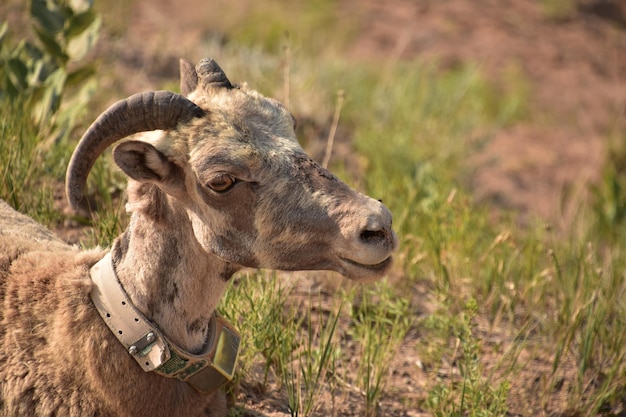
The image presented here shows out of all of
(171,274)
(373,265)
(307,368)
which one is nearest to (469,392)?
(307,368)

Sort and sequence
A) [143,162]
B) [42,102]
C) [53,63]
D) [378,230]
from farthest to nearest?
[53,63]
[42,102]
[143,162]
[378,230]

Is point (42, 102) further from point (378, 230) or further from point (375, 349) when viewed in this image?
point (378, 230)

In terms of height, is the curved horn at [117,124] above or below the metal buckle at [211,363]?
above

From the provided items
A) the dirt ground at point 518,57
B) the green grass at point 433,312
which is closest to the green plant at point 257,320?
the green grass at point 433,312

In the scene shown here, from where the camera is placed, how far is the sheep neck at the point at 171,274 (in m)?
3.22

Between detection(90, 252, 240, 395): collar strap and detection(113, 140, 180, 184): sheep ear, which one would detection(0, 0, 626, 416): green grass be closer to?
detection(90, 252, 240, 395): collar strap

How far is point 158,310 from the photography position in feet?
10.7

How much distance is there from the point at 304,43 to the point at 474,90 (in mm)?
2323

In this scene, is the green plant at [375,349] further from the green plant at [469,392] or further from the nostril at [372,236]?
the nostril at [372,236]

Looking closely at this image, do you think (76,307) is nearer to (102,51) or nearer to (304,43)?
(102,51)

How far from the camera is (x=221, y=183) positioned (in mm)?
3072

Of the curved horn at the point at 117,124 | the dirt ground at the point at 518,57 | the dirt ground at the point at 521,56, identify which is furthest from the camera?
the dirt ground at the point at 521,56

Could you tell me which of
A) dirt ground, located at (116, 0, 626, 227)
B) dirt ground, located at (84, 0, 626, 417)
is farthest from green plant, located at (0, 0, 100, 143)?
dirt ground, located at (116, 0, 626, 227)

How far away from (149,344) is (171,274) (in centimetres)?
27
